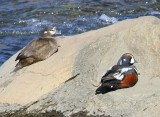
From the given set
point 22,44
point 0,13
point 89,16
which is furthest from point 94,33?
point 0,13

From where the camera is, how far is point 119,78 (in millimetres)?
7316

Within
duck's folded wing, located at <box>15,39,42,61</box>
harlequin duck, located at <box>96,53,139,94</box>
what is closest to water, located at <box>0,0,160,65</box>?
duck's folded wing, located at <box>15,39,42,61</box>

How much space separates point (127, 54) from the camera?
7527 mm

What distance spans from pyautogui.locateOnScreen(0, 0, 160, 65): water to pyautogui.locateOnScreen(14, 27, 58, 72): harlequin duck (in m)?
4.46

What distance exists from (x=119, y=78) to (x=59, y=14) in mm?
9278

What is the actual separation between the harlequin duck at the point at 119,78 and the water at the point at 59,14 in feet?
20.7

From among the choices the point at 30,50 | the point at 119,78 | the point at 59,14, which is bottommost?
the point at 59,14

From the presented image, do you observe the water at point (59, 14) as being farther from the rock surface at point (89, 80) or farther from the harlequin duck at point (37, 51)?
the rock surface at point (89, 80)

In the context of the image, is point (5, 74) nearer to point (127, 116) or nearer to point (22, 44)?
point (127, 116)

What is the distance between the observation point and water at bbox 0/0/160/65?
582 inches

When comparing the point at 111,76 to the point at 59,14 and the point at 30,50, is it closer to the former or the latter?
the point at 30,50

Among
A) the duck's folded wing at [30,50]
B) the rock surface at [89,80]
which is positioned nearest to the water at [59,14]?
the duck's folded wing at [30,50]

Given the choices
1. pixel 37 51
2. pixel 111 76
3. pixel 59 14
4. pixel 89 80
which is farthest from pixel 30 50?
pixel 59 14

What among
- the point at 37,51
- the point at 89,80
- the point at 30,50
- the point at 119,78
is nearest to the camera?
the point at 119,78
